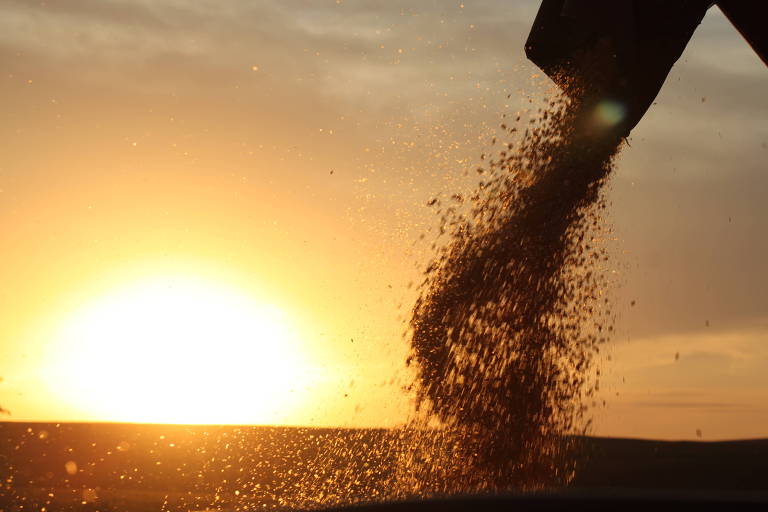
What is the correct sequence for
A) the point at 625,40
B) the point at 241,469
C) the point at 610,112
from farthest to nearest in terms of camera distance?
the point at 241,469, the point at 610,112, the point at 625,40

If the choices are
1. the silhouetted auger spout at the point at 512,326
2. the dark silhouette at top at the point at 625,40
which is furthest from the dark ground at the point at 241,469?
the dark silhouette at top at the point at 625,40

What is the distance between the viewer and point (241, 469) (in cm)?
2231

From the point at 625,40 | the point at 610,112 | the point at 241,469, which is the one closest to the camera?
the point at 625,40

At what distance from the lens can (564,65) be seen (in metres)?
4.30

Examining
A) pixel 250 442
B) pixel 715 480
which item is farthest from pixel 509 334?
pixel 250 442

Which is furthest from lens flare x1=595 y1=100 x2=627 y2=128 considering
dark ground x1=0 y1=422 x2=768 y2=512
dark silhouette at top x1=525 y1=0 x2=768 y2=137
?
dark ground x1=0 y1=422 x2=768 y2=512

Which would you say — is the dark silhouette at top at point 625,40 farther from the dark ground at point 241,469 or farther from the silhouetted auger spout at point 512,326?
the dark ground at point 241,469

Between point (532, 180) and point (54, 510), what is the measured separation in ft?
29.8

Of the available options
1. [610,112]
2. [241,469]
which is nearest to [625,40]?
[610,112]

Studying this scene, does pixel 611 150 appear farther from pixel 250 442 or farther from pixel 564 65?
pixel 250 442

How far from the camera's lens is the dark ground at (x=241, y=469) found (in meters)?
12.2

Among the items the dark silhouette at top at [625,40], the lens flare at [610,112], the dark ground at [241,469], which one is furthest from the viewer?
the dark ground at [241,469]

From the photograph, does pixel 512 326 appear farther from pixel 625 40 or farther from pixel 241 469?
pixel 241 469

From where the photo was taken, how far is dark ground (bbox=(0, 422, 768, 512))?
40.0 feet
